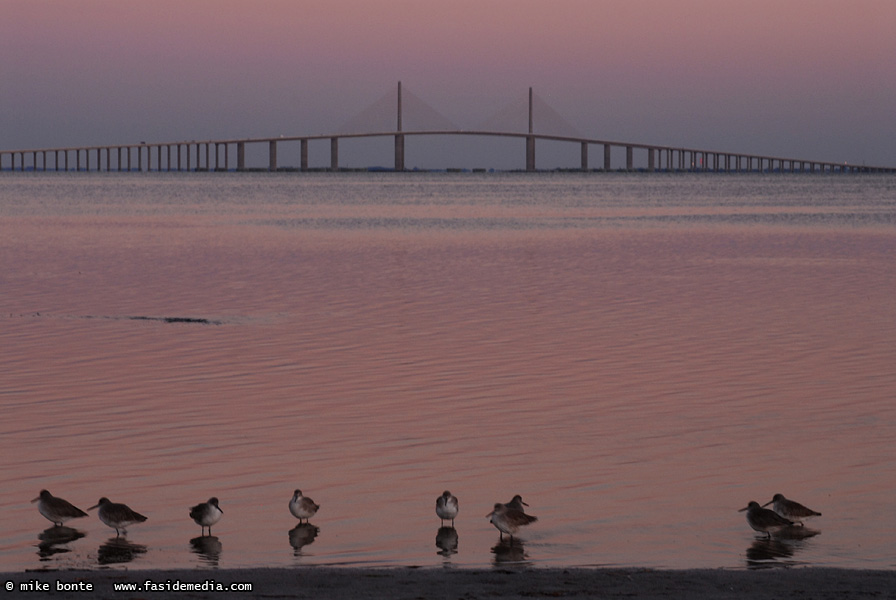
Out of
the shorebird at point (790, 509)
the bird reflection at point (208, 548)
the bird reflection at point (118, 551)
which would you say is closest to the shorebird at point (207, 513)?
the bird reflection at point (208, 548)

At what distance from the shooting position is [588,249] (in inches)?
1799

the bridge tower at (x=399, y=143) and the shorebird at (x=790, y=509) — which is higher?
the bridge tower at (x=399, y=143)

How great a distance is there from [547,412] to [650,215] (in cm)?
6649

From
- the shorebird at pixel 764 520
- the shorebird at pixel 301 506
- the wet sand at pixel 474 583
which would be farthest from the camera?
the shorebird at pixel 301 506

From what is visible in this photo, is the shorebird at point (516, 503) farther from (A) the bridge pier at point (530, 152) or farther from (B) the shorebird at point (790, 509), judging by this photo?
(A) the bridge pier at point (530, 152)

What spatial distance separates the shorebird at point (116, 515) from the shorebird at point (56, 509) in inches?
7.6

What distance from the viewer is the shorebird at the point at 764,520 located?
9641 mm

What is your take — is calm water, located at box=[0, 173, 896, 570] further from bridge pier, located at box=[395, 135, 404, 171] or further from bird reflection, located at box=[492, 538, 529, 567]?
bridge pier, located at box=[395, 135, 404, 171]

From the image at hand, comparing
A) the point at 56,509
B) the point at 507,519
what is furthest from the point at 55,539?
the point at 507,519

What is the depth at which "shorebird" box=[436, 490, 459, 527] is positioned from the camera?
9.68 m

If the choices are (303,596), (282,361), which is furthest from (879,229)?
(303,596)

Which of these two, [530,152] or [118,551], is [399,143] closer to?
[530,152]

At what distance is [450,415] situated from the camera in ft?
45.4

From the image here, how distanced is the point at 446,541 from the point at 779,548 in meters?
2.13
